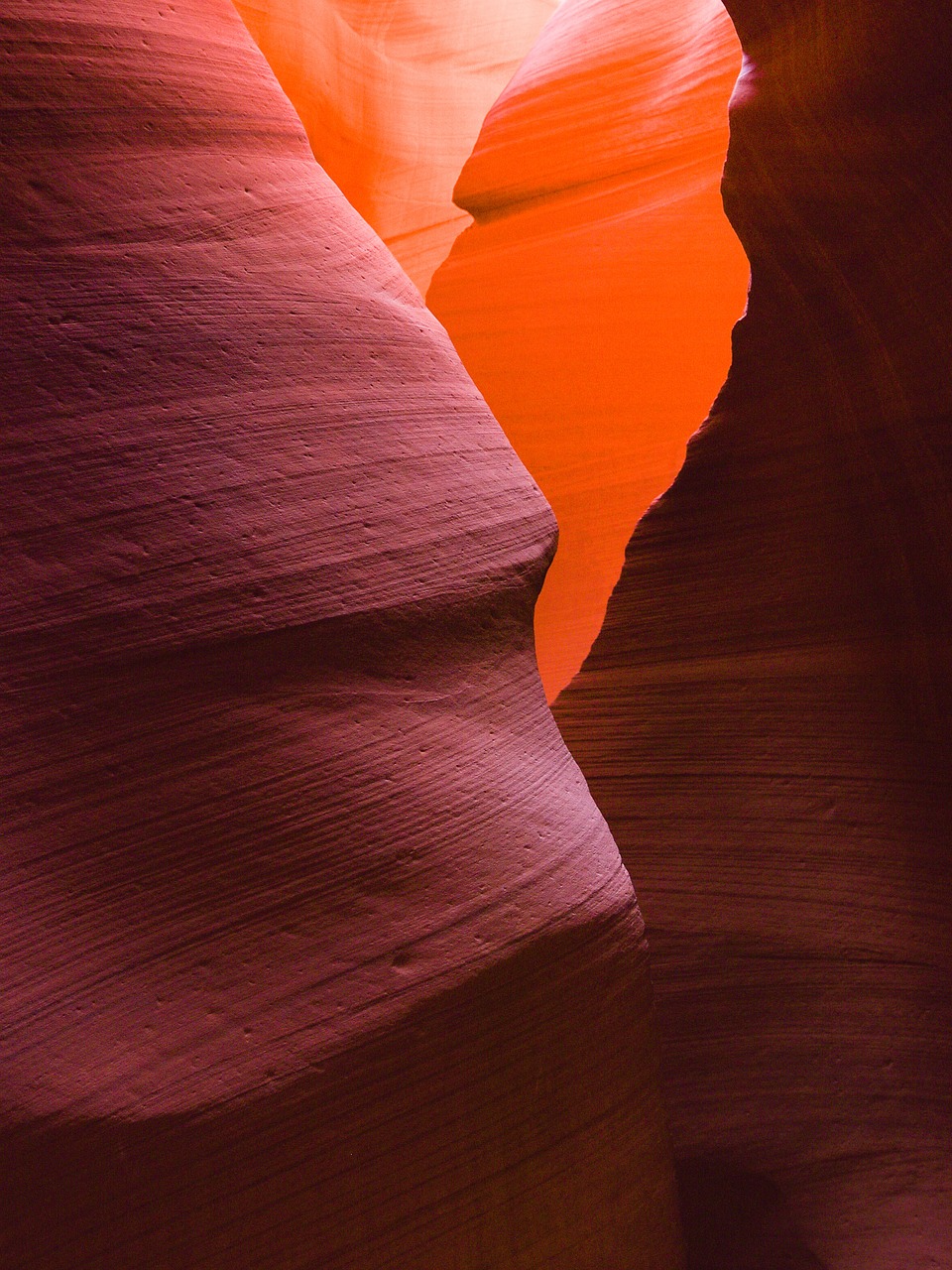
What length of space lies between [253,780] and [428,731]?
0.82 ft

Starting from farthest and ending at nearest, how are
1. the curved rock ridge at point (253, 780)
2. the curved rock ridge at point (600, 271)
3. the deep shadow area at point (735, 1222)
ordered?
1. the curved rock ridge at point (600, 271)
2. the deep shadow area at point (735, 1222)
3. the curved rock ridge at point (253, 780)

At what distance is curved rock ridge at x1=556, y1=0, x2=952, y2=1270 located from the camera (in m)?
2.01

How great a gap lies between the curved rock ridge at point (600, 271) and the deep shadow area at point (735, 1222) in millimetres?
1781

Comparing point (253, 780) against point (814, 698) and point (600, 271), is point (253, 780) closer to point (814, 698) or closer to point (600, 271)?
point (814, 698)

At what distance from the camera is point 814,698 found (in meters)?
2.20

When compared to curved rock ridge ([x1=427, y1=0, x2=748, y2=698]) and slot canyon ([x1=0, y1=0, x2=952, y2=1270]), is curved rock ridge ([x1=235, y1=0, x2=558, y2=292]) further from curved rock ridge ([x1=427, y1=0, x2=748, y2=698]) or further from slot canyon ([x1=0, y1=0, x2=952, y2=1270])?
slot canyon ([x1=0, y1=0, x2=952, y2=1270])

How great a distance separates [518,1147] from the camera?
4.86 feet

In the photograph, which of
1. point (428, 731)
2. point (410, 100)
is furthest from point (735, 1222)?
point (410, 100)

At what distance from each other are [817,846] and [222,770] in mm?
1219

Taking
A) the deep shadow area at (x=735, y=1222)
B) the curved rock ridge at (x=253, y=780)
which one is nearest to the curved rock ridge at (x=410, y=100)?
the curved rock ridge at (x=253, y=780)

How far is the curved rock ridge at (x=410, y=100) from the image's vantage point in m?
4.57

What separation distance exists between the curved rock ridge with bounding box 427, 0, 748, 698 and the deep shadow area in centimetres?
178

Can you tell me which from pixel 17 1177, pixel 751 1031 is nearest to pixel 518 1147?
pixel 17 1177

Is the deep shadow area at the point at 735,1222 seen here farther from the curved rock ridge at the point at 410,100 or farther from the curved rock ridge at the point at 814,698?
the curved rock ridge at the point at 410,100
